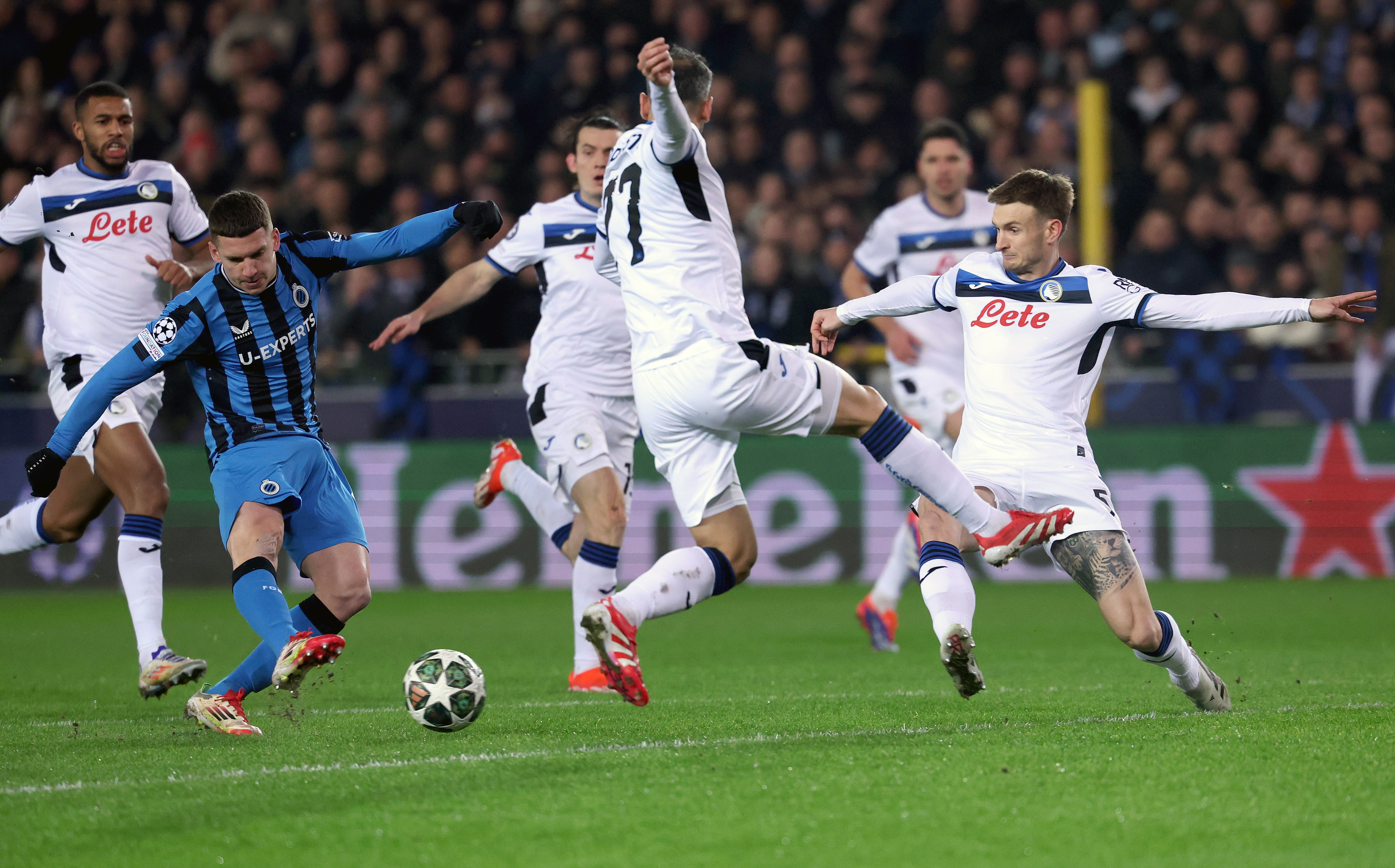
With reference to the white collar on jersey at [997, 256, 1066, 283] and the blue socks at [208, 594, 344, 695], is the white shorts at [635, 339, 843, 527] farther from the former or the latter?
the blue socks at [208, 594, 344, 695]

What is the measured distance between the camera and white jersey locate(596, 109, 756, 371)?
15.6 ft

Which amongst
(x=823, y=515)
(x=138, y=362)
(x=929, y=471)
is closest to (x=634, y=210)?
(x=929, y=471)

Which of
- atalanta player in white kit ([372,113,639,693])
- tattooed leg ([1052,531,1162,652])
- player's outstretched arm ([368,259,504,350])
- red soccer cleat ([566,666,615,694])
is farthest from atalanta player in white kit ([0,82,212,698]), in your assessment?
tattooed leg ([1052,531,1162,652])

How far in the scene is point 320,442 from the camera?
534cm

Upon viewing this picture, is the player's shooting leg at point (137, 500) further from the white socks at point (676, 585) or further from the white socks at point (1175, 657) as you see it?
the white socks at point (1175, 657)

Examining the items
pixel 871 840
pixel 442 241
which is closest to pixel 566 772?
pixel 871 840

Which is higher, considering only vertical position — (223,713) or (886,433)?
(886,433)

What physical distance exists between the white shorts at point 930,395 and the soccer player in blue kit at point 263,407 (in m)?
3.18

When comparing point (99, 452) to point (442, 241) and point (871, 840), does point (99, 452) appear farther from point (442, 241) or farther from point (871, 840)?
point (871, 840)

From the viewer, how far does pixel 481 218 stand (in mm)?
5262

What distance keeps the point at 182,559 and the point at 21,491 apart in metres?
1.22

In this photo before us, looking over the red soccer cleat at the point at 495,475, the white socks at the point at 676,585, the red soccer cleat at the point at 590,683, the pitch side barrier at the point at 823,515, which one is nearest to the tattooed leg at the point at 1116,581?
the white socks at the point at 676,585

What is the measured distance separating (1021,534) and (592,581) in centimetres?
220

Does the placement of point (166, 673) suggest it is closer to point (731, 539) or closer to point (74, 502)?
point (74, 502)
